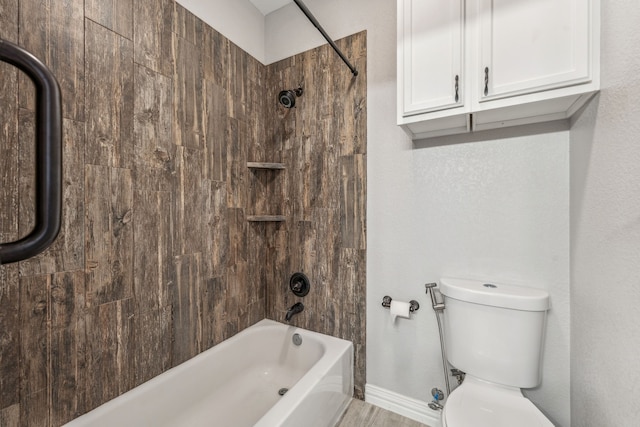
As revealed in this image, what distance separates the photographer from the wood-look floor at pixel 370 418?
63.6 inches

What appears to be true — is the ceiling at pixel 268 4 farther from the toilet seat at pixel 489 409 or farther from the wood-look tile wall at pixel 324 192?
the toilet seat at pixel 489 409

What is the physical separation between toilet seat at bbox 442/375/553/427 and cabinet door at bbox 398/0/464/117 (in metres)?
1.33

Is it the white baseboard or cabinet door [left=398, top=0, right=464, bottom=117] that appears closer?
cabinet door [left=398, top=0, right=464, bottom=117]

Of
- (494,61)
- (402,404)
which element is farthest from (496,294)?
(494,61)

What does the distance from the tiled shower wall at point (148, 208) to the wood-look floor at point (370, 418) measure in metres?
0.15

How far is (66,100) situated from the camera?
111 centimetres

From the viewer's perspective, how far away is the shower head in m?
1.97

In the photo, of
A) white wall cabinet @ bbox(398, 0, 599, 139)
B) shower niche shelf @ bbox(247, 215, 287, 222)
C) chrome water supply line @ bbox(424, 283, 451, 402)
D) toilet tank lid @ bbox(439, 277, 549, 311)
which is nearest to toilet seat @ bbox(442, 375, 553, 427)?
chrome water supply line @ bbox(424, 283, 451, 402)

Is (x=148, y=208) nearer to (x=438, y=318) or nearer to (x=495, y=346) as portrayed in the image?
(x=438, y=318)

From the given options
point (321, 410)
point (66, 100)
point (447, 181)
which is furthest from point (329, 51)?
point (321, 410)

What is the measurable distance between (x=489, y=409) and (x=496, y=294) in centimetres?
48

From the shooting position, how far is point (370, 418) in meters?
1.66

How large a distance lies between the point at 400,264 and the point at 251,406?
50.8 inches

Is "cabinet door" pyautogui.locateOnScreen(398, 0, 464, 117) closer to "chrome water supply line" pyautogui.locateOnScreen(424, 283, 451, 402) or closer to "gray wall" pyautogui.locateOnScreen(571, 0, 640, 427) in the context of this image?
"gray wall" pyautogui.locateOnScreen(571, 0, 640, 427)
